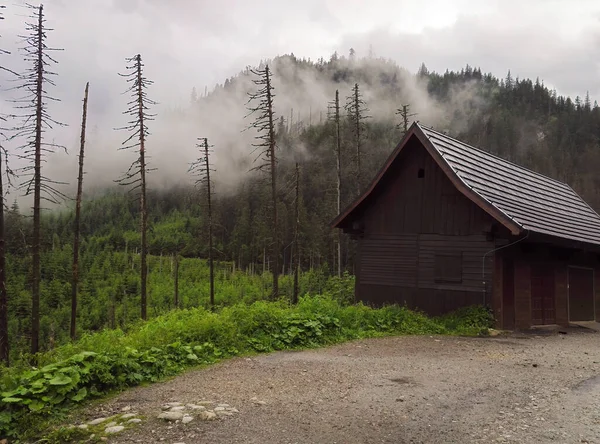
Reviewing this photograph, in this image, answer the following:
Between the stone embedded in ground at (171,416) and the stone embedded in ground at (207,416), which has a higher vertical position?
the stone embedded in ground at (171,416)

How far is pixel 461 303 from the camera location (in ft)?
49.0

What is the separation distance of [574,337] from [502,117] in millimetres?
127816

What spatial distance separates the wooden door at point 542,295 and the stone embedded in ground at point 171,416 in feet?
47.5

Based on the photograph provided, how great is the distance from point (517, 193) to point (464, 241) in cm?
427

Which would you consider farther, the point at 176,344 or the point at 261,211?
the point at 261,211

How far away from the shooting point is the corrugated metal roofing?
49.3 ft

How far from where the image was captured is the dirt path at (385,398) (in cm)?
514

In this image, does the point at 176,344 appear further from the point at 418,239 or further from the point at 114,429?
the point at 418,239

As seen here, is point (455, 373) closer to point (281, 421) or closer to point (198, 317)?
point (281, 421)

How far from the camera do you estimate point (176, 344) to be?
845 cm

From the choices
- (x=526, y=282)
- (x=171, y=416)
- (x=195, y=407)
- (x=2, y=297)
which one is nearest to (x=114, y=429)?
(x=171, y=416)

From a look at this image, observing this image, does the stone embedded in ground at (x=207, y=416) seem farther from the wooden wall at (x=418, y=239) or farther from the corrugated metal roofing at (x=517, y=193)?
the wooden wall at (x=418, y=239)

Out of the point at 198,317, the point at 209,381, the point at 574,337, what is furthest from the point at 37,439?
the point at 574,337

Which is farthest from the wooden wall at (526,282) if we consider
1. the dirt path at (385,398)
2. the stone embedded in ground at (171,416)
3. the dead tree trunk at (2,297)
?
the dead tree trunk at (2,297)
